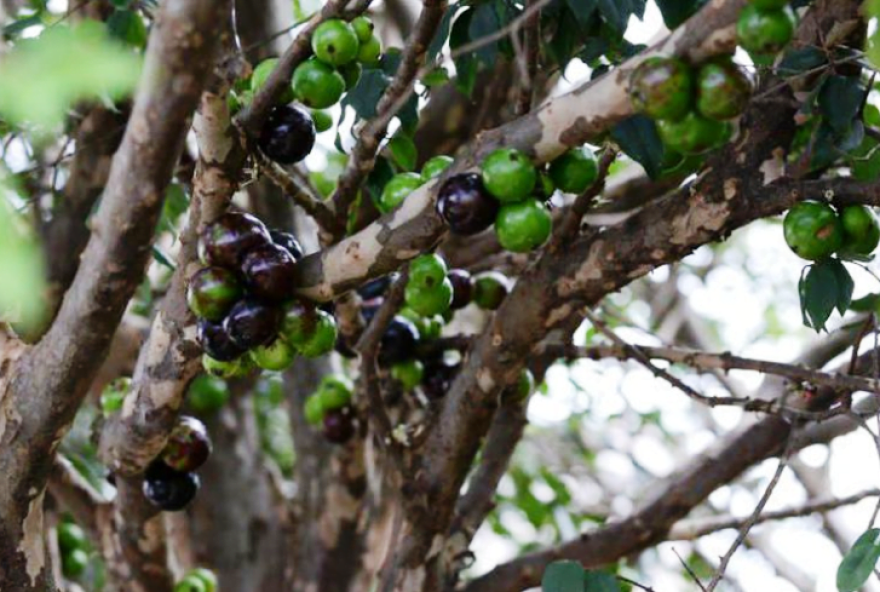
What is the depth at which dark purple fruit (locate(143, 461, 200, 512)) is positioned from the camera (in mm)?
1847

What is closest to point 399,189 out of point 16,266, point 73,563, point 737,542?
point 737,542

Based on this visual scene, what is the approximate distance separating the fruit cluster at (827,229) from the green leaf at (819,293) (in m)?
0.04

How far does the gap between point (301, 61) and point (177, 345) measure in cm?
42

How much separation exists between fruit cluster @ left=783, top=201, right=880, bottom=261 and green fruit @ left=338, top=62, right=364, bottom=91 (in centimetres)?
58

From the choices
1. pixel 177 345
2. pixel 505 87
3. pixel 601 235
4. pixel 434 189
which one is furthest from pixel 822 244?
pixel 505 87

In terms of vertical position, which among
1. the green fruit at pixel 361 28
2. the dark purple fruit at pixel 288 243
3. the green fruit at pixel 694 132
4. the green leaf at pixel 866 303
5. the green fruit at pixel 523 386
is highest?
the green fruit at pixel 361 28

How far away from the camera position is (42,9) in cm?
206

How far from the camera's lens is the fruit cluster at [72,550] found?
2.60 metres

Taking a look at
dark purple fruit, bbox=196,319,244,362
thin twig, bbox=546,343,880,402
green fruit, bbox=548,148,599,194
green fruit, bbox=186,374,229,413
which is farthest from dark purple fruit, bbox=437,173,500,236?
green fruit, bbox=186,374,229,413

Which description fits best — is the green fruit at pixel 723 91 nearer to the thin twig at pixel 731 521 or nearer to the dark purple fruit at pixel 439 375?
the dark purple fruit at pixel 439 375

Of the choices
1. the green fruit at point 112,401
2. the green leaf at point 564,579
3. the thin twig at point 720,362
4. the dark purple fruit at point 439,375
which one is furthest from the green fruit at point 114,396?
the green leaf at point 564,579

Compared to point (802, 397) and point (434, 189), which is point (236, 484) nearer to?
point (802, 397)

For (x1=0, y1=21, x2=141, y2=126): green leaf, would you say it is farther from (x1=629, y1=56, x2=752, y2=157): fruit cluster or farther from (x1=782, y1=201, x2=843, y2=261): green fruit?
(x1=782, y1=201, x2=843, y2=261): green fruit

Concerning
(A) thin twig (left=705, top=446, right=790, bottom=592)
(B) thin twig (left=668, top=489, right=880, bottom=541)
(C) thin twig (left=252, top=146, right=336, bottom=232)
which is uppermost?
(C) thin twig (left=252, top=146, right=336, bottom=232)
